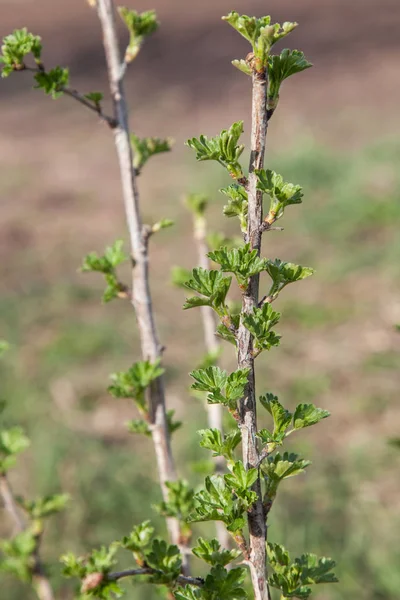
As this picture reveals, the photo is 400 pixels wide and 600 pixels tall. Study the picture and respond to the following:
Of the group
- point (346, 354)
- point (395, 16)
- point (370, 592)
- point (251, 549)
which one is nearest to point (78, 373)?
point (346, 354)

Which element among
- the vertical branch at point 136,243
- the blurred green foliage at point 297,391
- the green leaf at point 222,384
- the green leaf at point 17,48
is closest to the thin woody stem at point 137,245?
the vertical branch at point 136,243

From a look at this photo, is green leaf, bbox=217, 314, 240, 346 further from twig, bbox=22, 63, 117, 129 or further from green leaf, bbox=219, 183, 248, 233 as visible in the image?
twig, bbox=22, 63, 117, 129

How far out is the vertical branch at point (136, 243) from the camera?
4.49 ft

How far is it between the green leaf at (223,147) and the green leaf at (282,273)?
0.13 metres

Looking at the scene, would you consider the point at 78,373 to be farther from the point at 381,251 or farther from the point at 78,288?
the point at 381,251

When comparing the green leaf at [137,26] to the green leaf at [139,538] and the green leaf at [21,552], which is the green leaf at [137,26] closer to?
the green leaf at [139,538]

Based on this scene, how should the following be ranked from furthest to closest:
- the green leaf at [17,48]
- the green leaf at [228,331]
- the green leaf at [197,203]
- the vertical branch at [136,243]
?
1. the green leaf at [197,203]
2. the vertical branch at [136,243]
3. the green leaf at [17,48]
4. the green leaf at [228,331]

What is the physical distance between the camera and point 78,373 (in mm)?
4906

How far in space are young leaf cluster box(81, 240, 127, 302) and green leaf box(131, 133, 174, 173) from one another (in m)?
0.17

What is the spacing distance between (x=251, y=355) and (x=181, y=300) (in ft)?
17.3

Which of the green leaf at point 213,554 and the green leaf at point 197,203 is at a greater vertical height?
the green leaf at point 197,203

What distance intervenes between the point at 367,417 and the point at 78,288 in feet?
8.97

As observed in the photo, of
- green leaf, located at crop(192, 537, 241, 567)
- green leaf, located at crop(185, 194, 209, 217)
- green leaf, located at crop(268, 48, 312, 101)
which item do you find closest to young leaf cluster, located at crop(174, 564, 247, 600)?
green leaf, located at crop(192, 537, 241, 567)

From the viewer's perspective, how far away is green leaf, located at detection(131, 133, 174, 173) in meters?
1.47
